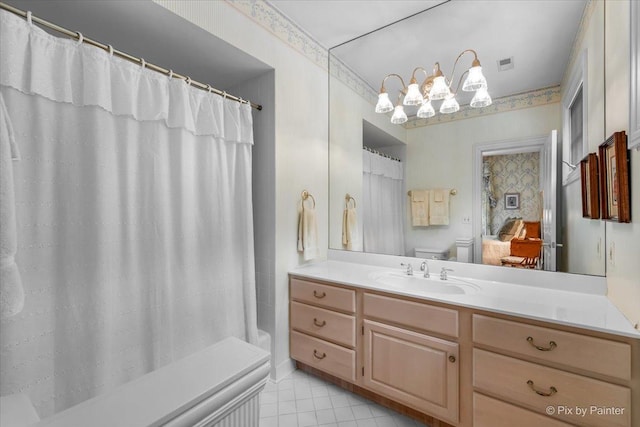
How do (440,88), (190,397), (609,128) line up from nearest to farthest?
Answer: (190,397), (609,128), (440,88)

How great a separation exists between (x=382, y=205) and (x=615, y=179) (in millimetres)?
1348

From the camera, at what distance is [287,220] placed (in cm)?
224

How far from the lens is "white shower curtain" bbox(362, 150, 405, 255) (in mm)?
2250

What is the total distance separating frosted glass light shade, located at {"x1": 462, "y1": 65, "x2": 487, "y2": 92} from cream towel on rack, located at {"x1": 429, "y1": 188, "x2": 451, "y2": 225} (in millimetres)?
674

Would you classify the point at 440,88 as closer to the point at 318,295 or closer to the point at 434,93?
the point at 434,93

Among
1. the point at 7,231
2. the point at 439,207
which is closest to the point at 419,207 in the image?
the point at 439,207

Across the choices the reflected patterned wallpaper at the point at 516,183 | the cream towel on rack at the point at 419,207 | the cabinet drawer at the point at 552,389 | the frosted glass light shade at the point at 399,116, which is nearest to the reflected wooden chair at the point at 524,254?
the reflected patterned wallpaper at the point at 516,183

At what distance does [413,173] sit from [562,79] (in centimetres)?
97

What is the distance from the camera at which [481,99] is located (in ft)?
6.14

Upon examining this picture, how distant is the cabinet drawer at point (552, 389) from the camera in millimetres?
1147

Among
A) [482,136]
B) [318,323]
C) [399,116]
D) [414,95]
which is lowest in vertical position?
[318,323]

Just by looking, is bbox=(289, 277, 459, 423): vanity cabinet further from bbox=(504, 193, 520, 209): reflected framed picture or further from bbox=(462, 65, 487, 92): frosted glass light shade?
bbox=(462, 65, 487, 92): frosted glass light shade

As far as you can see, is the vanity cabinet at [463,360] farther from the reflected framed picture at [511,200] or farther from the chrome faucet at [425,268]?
the reflected framed picture at [511,200]

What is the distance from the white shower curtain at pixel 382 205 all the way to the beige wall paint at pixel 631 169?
1138mm
